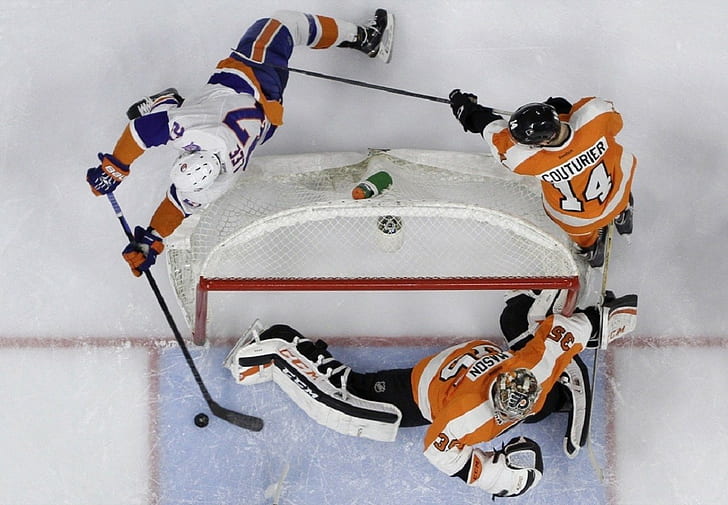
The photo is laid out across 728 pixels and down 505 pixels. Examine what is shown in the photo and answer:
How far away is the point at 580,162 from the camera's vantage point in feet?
8.61

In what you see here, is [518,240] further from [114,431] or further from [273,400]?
[114,431]

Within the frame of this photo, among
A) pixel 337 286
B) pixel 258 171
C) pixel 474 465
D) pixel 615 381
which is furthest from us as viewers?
pixel 615 381

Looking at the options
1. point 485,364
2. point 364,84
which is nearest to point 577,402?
point 485,364

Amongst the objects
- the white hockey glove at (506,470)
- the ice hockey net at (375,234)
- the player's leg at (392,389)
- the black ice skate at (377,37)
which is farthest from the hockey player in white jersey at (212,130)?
the white hockey glove at (506,470)

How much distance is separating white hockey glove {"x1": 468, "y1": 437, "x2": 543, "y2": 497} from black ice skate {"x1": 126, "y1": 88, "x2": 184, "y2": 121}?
1.66 meters

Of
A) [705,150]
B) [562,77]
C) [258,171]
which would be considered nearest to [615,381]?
[705,150]

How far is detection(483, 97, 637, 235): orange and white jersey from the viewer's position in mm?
2623

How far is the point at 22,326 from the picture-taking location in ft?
10.7

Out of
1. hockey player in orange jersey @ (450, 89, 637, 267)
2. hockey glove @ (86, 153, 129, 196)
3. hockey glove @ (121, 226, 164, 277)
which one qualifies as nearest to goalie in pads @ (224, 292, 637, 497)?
hockey player in orange jersey @ (450, 89, 637, 267)

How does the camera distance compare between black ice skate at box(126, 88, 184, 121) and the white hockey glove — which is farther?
black ice skate at box(126, 88, 184, 121)

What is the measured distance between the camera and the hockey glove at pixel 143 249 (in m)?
2.80

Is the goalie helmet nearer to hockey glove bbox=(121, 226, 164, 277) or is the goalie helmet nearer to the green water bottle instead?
the green water bottle

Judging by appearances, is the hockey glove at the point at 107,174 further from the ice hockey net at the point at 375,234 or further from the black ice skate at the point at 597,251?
the black ice skate at the point at 597,251

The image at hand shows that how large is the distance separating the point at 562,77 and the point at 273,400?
1.69 meters
